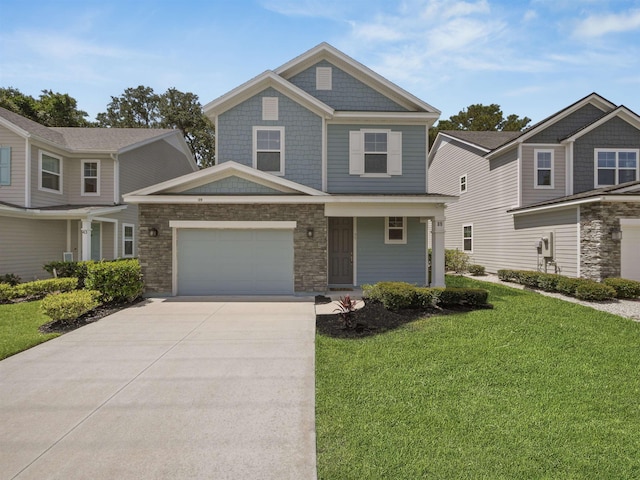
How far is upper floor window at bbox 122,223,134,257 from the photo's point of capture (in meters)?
15.7

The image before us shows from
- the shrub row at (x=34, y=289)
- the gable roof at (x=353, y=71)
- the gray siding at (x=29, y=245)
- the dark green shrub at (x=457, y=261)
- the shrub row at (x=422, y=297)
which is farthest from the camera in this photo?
the dark green shrub at (x=457, y=261)

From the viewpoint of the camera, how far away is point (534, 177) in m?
14.3

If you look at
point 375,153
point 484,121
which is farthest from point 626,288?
point 484,121

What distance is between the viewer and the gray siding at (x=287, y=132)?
12.0 m

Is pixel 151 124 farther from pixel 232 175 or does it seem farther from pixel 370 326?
pixel 370 326

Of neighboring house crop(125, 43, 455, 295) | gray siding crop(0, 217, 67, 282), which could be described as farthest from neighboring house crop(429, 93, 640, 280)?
gray siding crop(0, 217, 67, 282)

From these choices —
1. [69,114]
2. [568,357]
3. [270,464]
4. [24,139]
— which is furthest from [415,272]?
[69,114]

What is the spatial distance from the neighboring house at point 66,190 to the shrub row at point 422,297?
11456mm

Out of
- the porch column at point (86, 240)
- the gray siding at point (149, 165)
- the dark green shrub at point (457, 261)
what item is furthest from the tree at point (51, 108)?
the dark green shrub at point (457, 261)

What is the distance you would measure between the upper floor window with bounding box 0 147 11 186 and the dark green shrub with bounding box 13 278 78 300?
552cm

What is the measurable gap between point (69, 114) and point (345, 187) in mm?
26168

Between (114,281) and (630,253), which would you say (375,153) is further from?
(114,281)

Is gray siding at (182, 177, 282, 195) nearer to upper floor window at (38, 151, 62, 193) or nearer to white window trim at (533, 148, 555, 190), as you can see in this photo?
upper floor window at (38, 151, 62, 193)

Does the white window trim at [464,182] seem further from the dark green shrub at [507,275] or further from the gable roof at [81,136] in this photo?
the gable roof at [81,136]
